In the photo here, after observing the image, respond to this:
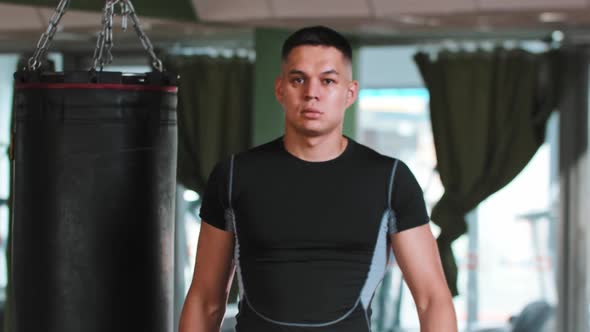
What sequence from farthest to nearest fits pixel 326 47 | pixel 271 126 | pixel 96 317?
pixel 271 126
pixel 96 317
pixel 326 47

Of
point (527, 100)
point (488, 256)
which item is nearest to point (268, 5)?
point (527, 100)

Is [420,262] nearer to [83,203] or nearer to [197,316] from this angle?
[197,316]

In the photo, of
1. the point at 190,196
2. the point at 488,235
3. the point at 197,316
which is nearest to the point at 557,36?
the point at 488,235

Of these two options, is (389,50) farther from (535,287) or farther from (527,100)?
(535,287)

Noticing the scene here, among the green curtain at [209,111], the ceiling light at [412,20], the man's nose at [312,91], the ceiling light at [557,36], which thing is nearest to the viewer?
the man's nose at [312,91]

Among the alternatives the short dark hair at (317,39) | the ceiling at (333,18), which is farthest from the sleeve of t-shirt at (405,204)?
the ceiling at (333,18)

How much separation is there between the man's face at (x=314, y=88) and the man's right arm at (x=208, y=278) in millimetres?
254

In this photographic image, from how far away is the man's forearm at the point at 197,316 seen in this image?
1.76 meters

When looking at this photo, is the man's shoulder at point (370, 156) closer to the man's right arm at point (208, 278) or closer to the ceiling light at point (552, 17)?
the man's right arm at point (208, 278)

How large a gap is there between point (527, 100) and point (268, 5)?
1.21 metres

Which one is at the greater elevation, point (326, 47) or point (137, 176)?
point (326, 47)

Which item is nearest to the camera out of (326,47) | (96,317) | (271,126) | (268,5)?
(326,47)

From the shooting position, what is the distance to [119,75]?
6.44 feet

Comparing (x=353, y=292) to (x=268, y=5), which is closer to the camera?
(x=353, y=292)
